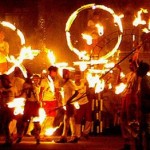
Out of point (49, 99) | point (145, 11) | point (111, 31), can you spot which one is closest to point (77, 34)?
point (111, 31)

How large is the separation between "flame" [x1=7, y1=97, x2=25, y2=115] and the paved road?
856 millimetres

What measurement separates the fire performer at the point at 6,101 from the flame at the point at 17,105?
104mm

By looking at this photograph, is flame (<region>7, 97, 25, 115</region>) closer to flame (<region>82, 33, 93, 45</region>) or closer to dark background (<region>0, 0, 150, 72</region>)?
flame (<region>82, 33, 93, 45</region>)

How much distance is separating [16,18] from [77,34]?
2.47 m

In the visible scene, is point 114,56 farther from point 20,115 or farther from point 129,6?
point 20,115

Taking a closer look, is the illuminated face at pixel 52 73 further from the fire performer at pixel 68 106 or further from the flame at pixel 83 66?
the flame at pixel 83 66

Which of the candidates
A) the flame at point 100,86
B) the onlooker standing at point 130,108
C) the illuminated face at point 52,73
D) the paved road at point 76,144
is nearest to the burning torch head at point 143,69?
the onlooker standing at point 130,108

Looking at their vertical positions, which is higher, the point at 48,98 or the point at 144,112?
the point at 48,98

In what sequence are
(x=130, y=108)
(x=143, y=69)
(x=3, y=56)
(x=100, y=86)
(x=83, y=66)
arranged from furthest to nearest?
1. (x=3, y=56)
2. (x=83, y=66)
3. (x=100, y=86)
4. (x=130, y=108)
5. (x=143, y=69)

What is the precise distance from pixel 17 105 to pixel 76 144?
6.44 feet

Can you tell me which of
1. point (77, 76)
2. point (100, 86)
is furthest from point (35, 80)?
point (100, 86)

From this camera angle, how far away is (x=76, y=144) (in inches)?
631

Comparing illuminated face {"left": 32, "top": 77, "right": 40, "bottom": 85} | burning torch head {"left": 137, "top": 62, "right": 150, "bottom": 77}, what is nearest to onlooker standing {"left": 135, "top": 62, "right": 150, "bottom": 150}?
burning torch head {"left": 137, "top": 62, "right": 150, "bottom": 77}

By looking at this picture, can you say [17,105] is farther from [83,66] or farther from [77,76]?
[83,66]
